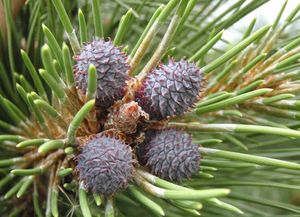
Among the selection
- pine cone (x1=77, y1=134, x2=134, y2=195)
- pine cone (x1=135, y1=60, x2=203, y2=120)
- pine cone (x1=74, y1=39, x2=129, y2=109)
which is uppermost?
pine cone (x1=74, y1=39, x2=129, y2=109)

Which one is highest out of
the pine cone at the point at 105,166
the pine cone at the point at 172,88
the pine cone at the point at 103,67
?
the pine cone at the point at 103,67

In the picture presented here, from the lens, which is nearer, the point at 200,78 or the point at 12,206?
the point at 200,78

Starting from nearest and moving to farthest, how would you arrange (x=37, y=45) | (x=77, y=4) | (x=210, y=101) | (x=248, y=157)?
1. (x=248, y=157)
2. (x=210, y=101)
3. (x=37, y=45)
4. (x=77, y=4)

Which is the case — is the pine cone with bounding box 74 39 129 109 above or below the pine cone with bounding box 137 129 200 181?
above

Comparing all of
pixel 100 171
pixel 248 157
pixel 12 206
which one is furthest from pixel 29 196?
pixel 248 157

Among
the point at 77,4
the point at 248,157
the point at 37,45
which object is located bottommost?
the point at 248,157

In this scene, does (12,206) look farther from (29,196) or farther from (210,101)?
(210,101)
